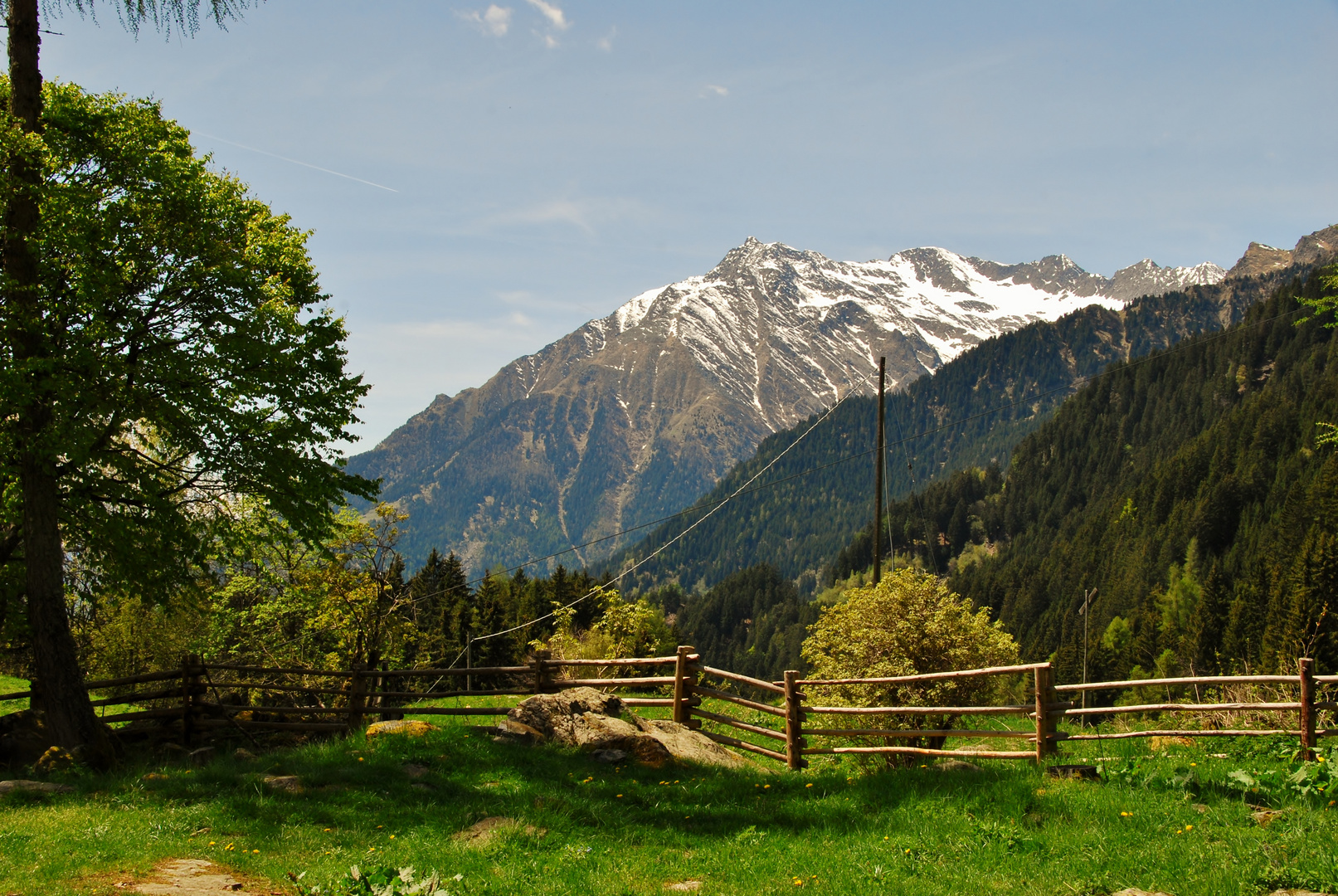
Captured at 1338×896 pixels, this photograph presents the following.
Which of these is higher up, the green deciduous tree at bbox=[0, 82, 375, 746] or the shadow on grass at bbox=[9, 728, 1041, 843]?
the green deciduous tree at bbox=[0, 82, 375, 746]

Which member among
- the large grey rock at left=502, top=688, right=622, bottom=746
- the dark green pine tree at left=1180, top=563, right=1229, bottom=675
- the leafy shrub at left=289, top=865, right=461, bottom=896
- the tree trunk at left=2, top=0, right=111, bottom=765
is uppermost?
the tree trunk at left=2, top=0, right=111, bottom=765

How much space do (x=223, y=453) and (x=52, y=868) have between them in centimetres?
839

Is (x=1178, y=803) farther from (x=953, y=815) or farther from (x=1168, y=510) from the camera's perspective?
(x=1168, y=510)

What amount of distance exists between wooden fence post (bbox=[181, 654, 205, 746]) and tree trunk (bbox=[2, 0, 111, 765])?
7.52 feet

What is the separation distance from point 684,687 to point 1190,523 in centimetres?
12833

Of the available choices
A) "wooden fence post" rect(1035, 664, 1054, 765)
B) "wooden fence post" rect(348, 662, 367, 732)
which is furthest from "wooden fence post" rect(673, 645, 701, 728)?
"wooden fence post" rect(1035, 664, 1054, 765)

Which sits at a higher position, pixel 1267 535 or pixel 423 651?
pixel 1267 535

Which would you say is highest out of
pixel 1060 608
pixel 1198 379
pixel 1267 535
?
pixel 1198 379

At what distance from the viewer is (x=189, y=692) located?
16312 millimetres

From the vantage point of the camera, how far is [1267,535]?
342 ft

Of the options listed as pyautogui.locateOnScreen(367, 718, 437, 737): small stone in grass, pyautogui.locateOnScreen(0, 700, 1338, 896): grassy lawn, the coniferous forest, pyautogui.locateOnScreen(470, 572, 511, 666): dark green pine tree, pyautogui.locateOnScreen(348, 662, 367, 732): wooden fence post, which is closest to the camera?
pyautogui.locateOnScreen(0, 700, 1338, 896): grassy lawn

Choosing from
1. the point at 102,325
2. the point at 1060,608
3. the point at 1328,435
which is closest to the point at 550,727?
the point at 102,325

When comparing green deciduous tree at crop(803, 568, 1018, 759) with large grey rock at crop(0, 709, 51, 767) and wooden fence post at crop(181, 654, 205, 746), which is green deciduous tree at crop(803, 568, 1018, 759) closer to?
wooden fence post at crop(181, 654, 205, 746)

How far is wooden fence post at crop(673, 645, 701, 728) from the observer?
16203 mm
